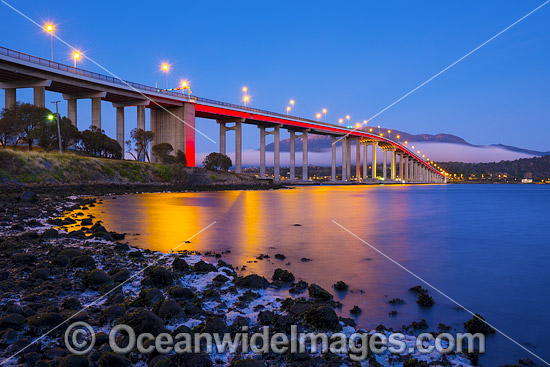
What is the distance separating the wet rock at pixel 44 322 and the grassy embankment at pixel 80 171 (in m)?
37.5

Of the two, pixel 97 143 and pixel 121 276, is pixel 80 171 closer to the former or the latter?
pixel 97 143

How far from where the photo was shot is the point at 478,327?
585 cm

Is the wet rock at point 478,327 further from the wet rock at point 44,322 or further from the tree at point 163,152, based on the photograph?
the tree at point 163,152

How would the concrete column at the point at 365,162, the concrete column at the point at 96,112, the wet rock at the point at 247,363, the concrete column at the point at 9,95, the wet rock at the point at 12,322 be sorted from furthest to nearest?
the concrete column at the point at 365,162
the concrete column at the point at 96,112
the concrete column at the point at 9,95
the wet rock at the point at 12,322
the wet rock at the point at 247,363

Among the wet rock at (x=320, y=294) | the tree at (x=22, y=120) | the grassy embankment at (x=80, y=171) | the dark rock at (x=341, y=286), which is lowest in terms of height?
the dark rock at (x=341, y=286)

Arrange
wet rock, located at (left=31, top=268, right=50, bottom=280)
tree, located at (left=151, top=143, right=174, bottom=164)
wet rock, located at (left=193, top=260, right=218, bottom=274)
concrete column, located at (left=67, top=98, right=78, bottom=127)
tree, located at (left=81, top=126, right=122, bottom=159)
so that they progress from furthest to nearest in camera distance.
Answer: tree, located at (left=151, top=143, right=174, bottom=164) < concrete column, located at (left=67, top=98, right=78, bottom=127) < tree, located at (left=81, top=126, right=122, bottom=159) < wet rock, located at (left=193, top=260, right=218, bottom=274) < wet rock, located at (left=31, top=268, right=50, bottom=280)

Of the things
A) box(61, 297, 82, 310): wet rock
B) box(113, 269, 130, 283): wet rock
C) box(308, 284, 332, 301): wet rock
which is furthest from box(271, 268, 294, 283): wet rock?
box(61, 297, 82, 310): wet rock

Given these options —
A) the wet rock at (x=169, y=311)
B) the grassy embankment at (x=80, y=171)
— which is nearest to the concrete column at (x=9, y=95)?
the grassy embankment at (x=80, y=171)

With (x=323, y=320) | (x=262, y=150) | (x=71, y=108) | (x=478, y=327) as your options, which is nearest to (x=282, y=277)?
(x=323, y=320)

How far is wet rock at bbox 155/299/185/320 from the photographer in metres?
5.58

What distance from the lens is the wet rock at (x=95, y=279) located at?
694 cm

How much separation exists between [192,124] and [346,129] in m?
65.3

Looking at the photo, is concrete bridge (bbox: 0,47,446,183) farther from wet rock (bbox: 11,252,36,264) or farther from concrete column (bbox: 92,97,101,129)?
wet rock (bbox: 11,252,36,264)

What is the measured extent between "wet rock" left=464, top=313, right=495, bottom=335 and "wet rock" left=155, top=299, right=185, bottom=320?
177 inches
